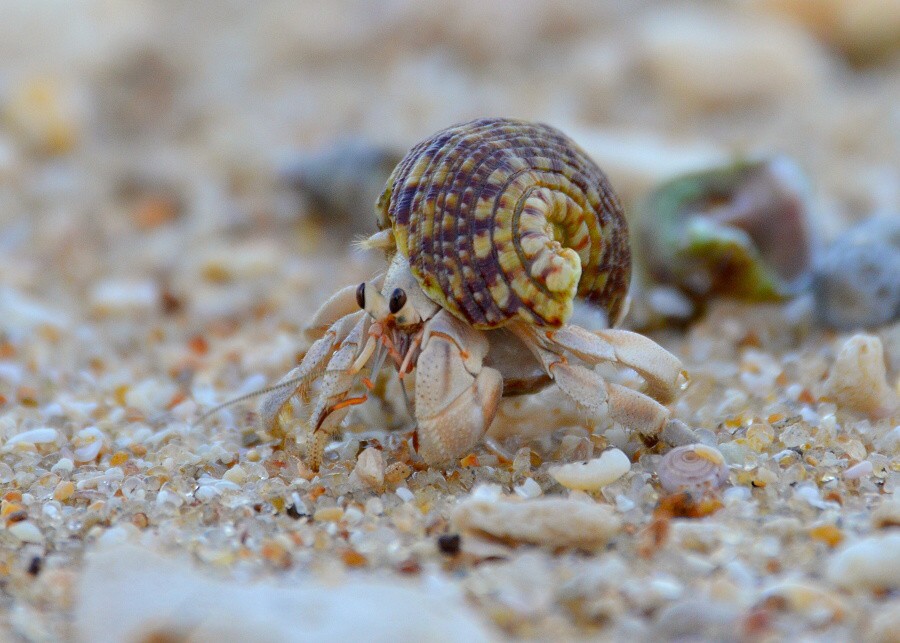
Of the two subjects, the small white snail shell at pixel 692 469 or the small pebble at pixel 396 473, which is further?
the small pebble at pixel 396 473

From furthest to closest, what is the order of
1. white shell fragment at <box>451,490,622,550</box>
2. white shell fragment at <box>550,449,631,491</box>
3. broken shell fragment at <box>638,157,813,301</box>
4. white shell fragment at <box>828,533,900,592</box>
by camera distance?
broken shell fragment at <box>638,157,813,301</box> → white shell fragment at <box>550,449,631,491</box> → white shell fragment at <box>451,490,622,550</box> → white shell fragment at <box>828,533,900,592</box>

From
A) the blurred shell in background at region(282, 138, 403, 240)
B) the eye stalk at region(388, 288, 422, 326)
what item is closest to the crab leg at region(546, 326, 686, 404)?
the eye stalk at region(388, 288, 422, 326)

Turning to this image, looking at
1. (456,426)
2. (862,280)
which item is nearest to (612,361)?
(456,426)

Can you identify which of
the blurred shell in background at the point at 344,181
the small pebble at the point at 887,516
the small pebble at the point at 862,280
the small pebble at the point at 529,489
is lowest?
the small pebble at the point at 887,516

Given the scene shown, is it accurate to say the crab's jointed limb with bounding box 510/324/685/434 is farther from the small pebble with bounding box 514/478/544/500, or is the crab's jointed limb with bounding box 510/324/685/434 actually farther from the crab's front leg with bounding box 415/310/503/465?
the small pebble with bounding box 514/478/544/500

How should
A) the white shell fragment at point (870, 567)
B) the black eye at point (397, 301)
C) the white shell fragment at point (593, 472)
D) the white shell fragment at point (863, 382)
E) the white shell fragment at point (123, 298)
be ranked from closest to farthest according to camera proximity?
1. the white shell fragment at point (870, 567)
2. the white shell fragment at point (593, 472)
3. the black eye at point (397, 301)
4. the white shell fragment at point (863, 382)
5. the white shell fragment at point (123, 298)

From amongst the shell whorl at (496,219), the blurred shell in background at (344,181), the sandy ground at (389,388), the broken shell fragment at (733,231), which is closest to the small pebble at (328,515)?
the sandy ground at (389,388)

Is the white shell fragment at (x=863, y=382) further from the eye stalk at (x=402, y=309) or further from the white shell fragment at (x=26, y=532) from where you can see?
the white shell fragment at (x=26, y=532)
